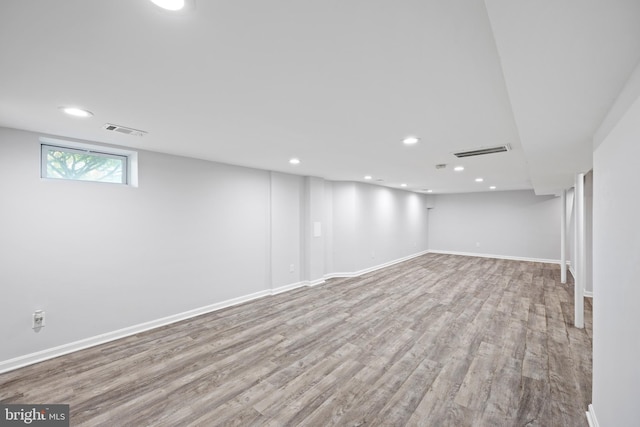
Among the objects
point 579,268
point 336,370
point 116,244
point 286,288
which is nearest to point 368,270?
point 286,288

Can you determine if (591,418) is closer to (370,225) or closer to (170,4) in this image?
(170,4)

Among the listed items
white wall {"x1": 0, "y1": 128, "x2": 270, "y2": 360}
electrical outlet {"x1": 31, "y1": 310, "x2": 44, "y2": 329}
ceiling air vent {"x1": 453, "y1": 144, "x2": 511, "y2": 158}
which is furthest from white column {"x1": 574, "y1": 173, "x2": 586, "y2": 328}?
electrical outlet {"x1": 31, "y1": 310, "x2": 44, "y2": 329}

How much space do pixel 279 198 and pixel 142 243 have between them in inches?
92.6

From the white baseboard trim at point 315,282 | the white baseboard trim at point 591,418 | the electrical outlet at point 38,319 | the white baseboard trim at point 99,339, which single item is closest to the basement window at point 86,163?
the electrical outlet at point 38,319

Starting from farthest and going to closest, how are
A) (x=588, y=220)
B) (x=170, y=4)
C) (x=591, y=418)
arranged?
(x=588, y=220), (x=591, y=418), (x=170, y=4)

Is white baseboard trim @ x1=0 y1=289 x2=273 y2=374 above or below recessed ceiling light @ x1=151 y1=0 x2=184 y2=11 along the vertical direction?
below

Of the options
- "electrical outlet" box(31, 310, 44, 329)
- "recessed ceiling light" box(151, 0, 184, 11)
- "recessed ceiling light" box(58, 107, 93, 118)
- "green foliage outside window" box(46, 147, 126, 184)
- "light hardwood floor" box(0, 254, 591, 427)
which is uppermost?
"recessed ceiling light" box(58, 107, 93, 118)

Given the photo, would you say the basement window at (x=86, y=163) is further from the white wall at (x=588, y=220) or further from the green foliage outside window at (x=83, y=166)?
the white wall at (x=588, y=220)

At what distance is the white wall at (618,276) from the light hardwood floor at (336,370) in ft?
2.37

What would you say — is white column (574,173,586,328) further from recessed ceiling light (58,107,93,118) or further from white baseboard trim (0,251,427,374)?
recessed ceiling light (58,107,93,118)

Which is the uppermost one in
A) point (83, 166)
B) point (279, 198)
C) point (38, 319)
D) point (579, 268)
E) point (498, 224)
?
point (83, 166)

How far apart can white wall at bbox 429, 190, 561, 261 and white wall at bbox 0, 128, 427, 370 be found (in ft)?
19.5

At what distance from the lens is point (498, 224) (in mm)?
8641

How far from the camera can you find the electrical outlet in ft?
8.58
